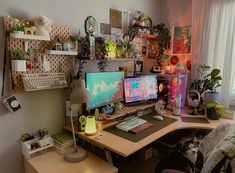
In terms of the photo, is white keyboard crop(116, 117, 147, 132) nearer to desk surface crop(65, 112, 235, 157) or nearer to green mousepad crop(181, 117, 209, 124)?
desk surface crop(65, 112, 235, 157)

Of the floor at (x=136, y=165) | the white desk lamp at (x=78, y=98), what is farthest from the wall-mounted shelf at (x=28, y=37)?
the floor at (x=136, y=165)

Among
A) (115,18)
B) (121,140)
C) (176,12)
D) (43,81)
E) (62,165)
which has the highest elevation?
(176,12)

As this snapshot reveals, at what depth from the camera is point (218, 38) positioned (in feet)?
7.23

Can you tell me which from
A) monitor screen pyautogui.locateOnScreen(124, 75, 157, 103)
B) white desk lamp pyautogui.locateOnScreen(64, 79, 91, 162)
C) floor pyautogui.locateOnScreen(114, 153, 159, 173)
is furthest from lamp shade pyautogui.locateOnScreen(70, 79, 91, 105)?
floor pyautogui.locateOnScreen(114, 153, 159, 173)

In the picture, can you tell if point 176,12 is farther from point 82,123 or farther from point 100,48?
point 82,123

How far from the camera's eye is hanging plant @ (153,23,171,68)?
2585 mm

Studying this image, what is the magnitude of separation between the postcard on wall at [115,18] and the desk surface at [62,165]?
1435 mm

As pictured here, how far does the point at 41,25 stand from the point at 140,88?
129 centimetres

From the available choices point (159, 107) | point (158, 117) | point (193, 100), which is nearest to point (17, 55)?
point (158, 117)

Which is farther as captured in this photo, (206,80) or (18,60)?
(206,80)

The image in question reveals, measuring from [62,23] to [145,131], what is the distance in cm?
124

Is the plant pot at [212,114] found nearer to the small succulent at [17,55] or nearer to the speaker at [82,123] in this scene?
the speaker at [82,123]

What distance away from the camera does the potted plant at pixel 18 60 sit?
1.36 m

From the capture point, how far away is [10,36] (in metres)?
1.34
